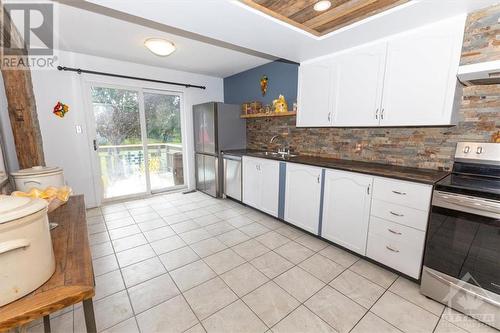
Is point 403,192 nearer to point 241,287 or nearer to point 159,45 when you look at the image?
point 241,287

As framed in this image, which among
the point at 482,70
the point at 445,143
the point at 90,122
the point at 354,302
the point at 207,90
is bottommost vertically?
the point at 354,302

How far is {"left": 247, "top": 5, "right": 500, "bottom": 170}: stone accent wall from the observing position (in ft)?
5.57

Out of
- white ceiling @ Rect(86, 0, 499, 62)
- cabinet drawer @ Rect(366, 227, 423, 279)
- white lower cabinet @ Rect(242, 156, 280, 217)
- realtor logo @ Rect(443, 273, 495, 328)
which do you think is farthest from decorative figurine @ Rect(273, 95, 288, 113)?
realtor logo @ Rect(443, 273, 495, 328)

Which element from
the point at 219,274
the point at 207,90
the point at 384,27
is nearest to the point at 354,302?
the point at 219,274

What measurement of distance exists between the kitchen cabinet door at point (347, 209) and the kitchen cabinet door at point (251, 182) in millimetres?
1126

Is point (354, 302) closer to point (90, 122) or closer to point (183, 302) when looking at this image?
point (183, 302)

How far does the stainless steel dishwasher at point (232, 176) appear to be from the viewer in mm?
3643

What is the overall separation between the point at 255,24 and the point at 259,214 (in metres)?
2.45

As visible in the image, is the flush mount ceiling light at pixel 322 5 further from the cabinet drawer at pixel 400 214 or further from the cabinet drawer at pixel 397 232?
the cabinet drawer at pixel 397 232

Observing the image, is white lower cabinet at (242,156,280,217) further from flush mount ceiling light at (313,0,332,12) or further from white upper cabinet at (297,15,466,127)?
flush mount ceiling light at (313,0,332,12)

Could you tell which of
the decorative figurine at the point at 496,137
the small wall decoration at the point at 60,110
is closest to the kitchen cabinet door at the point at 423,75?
the decorative figurine at the point at 496,137

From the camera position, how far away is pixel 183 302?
1.67m

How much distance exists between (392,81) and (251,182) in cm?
216

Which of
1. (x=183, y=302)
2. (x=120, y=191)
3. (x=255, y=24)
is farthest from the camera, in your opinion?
(x=120, y=191)
